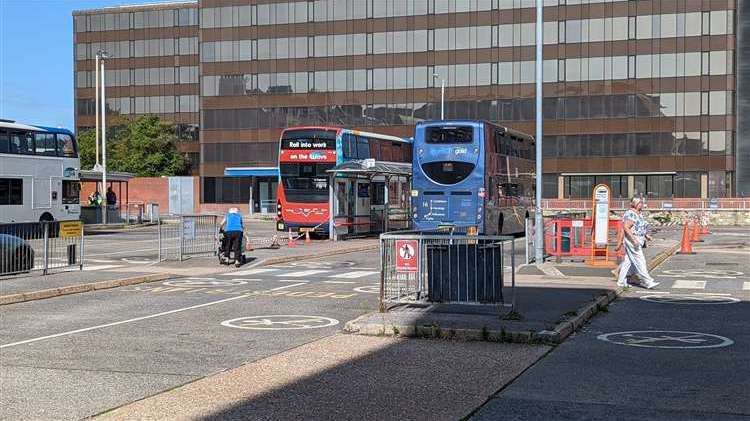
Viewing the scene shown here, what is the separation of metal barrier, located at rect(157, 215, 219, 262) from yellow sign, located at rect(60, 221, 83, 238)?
313 cm

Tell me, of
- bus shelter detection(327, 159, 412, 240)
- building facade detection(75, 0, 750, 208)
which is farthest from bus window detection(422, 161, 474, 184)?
building facade detection(75, 0, 750, 208)

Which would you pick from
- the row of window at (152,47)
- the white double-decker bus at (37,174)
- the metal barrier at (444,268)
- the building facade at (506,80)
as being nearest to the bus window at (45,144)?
the white double-decker bus at (37,174)

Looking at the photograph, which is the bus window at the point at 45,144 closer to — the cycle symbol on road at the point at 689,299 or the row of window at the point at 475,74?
the cycle symbol on road at the point at 689,299

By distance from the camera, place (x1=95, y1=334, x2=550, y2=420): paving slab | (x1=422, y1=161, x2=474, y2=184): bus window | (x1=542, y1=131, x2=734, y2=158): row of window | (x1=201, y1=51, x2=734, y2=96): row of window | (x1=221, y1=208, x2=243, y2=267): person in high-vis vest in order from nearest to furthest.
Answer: (x1=95, y1=334, x2=550, y2=420): paving slab, (x1=221, y1=208, x2=243, y2=267): person in high-vis vest, (x1=422, y1=161, x2=474, y2=184): bus window, (x1=542, y1=131, x2=734, y2=158): row of window, (x1=201, y1=51, x2=734, y2=96): row of window

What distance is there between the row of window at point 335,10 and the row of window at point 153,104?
17312 millimetres

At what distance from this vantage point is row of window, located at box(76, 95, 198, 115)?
102 metres

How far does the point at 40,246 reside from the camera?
761 inches

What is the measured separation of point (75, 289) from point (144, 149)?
260ft

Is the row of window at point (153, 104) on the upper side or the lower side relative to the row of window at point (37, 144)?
upper

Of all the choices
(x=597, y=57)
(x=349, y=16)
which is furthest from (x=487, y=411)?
(x=349, y=16)

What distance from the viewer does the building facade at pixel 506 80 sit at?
73.7m

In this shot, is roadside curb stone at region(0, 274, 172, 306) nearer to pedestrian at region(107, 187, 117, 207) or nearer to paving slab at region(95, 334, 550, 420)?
paving slab at region(95, 334, 550, 420)

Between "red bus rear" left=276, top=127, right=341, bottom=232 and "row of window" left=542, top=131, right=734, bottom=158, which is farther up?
"row of window" left=542, top=131, right=734, bottom=158

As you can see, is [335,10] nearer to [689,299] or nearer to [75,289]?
[75,289]
